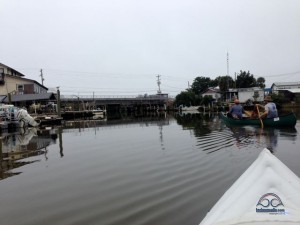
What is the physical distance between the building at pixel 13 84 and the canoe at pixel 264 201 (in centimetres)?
4991

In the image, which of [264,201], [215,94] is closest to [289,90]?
[215,94]

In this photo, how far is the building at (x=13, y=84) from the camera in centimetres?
5034

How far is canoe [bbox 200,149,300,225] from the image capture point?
3.17 meters

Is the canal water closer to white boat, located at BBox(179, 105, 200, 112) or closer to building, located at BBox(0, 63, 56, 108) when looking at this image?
building, located at BBox(0, 63, 56, 108)

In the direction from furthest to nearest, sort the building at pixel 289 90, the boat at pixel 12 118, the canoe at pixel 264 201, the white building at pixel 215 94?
the white building at pixel 215 94 < the building at pixel 289 90 < the boat at pixel 12 118 < the canoe at pixel 264 201

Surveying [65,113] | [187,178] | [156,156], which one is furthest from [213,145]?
[65,113]

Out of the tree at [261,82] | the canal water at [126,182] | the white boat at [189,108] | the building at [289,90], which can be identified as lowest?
the canal water at [126,182]

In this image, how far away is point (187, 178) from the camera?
319 inches

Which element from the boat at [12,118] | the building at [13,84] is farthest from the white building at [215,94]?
the boat at [12,118]

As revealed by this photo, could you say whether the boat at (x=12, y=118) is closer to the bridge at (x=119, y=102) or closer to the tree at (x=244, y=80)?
the bridge at (x=119, y=102)

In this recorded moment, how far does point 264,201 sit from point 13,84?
55.4 m

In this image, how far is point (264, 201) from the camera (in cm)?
325

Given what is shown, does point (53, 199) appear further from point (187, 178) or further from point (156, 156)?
point (156, 156)

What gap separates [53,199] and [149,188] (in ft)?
6.78
